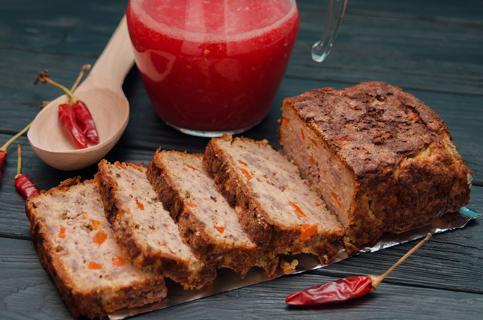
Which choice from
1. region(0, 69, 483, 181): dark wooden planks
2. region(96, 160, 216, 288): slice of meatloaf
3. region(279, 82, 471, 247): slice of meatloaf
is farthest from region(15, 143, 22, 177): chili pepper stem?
region(279, 82, 471, 247): slice of meatloaf

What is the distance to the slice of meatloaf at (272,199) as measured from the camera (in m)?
3.75

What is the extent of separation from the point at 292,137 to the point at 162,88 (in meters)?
0.88

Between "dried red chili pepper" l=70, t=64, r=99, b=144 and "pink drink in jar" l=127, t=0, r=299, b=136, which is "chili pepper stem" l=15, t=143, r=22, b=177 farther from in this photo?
"pink drink in jar" l=127, t=0, r=299, b=136

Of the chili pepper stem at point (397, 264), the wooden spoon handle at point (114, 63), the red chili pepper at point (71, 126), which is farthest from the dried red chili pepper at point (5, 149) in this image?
the chili pepper stem at point (397, 264)

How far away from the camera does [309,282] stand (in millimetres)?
3809

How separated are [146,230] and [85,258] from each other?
0.32m

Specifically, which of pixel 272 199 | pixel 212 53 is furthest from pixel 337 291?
pixel 212 53

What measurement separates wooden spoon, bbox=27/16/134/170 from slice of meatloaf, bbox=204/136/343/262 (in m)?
0.70

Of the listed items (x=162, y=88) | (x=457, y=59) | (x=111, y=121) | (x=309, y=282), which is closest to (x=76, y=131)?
(x=111, y=121)

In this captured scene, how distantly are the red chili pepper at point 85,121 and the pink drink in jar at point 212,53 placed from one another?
43 cm

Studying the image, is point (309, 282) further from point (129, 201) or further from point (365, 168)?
point (129, 201)

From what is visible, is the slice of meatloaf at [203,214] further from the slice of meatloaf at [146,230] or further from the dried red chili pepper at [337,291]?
the dried red chili pepper at [337,291]

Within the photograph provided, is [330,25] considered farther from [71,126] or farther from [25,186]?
[25,186]

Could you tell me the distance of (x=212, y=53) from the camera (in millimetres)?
4293
